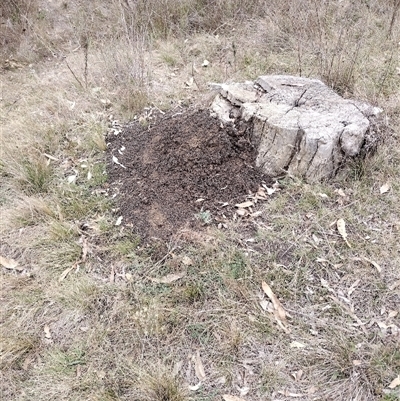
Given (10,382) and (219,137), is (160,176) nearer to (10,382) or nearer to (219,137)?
(219,137)

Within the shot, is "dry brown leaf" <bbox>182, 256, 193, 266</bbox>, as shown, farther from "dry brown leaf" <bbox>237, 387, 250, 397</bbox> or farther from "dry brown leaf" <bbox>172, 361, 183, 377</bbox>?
"dry brown leaf" <bbox>237, 387, 250, 397</bbox>

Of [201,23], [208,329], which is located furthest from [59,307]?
[201,23]

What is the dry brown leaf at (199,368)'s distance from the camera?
1.98 m

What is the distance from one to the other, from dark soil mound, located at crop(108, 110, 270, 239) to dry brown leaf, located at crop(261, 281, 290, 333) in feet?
1.80

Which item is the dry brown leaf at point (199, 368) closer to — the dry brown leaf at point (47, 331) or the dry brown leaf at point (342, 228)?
the dry brown leaf at point (47, 331)

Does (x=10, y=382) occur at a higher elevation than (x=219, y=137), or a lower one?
lower

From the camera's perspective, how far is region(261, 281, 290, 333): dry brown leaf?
2.12m

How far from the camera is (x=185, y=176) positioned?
9.15 ft

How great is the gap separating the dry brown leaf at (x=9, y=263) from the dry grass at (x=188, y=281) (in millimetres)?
29

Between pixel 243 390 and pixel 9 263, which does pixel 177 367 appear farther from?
pixel 9 263

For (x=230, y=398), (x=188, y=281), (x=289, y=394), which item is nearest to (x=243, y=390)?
(x=230, y=398)

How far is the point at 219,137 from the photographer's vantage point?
114 inches

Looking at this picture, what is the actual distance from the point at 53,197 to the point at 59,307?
0.94 m

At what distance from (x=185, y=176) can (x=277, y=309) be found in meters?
1.10
